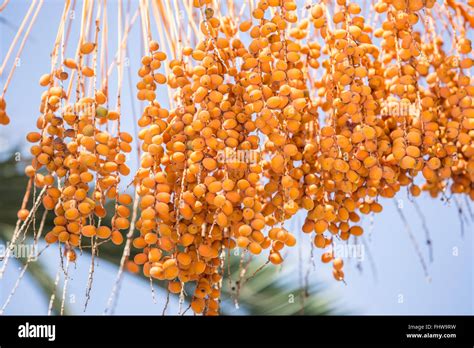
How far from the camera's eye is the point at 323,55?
149cm

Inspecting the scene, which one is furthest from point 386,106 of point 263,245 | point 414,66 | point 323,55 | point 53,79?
point 53,79

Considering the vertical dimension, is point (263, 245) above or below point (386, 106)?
below

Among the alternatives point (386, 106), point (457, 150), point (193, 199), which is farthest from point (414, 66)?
point (193, 199)

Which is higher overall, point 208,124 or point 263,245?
point 208,124

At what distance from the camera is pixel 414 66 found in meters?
1.22

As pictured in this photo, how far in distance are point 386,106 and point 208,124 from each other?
41 centimetres
